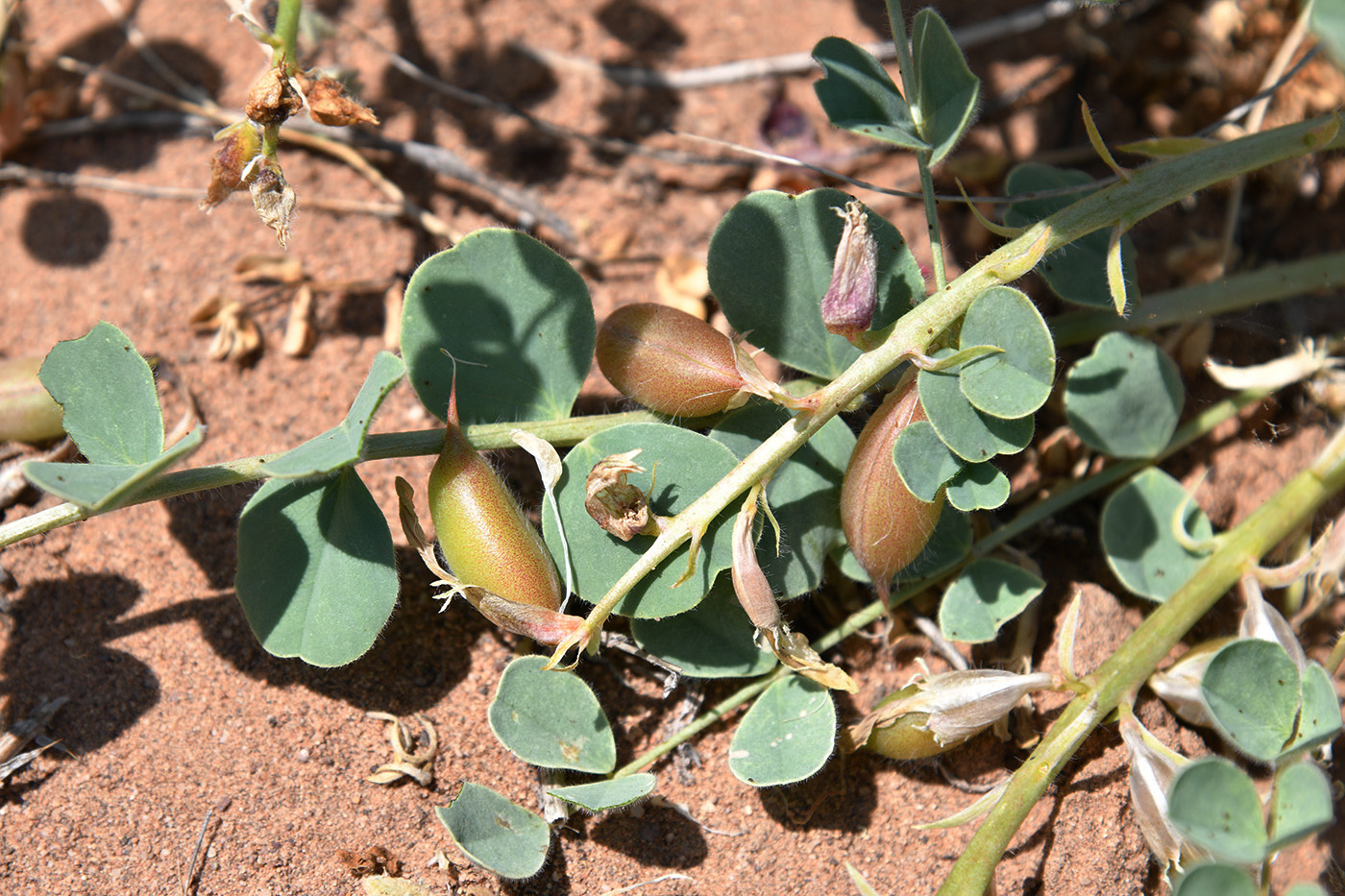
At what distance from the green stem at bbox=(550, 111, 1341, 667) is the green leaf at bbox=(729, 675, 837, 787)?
373 millimetres

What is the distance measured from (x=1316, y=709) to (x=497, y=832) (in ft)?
4.45

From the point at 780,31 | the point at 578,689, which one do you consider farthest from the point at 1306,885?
the point at 780,31

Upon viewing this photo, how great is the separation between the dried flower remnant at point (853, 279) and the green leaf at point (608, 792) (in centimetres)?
83

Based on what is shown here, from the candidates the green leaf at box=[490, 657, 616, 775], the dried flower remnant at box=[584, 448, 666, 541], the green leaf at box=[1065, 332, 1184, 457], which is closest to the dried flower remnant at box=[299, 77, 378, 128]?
the dried flower remnant at box=[584, 448, 666, 541]

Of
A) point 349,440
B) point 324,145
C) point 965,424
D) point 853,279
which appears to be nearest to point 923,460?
point 965,424

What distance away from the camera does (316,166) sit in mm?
2365

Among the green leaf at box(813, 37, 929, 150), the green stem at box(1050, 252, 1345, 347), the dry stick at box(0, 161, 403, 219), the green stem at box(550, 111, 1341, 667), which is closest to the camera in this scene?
the green stem at box(550, 111, 1341, 667)

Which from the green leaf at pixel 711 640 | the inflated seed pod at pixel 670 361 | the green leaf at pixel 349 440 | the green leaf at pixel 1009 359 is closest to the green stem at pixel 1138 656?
the green leaf at pixel 711 640

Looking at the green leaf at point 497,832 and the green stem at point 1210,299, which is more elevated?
the green stem at point 1210,299

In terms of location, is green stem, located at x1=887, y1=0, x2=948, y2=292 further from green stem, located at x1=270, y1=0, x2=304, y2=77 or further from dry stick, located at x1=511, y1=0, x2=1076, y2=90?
green stem, located at x1=270, y1=0, x2=304, y2=77

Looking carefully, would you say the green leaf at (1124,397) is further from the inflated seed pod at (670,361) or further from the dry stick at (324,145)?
the dry stick at (324,145)

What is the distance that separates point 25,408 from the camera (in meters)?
1.87

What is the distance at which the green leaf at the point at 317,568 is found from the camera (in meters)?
1.62

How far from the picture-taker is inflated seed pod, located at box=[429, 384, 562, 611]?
158 cm
